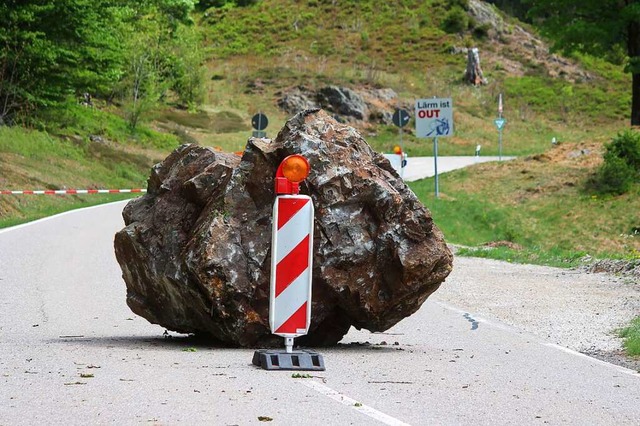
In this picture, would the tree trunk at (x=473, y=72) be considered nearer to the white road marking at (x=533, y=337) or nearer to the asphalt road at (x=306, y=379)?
the white road marking at (x=533, y=337)

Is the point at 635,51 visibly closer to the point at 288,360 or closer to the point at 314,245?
the point at 314,245

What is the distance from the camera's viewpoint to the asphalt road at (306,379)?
6.82m

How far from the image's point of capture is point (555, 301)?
1480 centimetres

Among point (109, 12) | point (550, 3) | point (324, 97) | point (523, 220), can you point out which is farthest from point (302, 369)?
point (324, 97)

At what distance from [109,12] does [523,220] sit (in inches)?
851

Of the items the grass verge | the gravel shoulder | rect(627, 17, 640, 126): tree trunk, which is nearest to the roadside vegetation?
the grass verge

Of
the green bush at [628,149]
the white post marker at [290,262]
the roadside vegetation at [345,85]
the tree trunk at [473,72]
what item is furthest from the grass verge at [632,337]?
the tree trunk at [473,72]

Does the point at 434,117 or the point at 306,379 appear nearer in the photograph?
the point at 306,379

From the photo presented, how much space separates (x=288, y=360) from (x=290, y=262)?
0.77 metres

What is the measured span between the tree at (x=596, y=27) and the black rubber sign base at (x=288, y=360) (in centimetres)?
3285

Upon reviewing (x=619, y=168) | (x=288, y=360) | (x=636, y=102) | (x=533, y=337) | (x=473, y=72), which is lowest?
(x=533, y=337)

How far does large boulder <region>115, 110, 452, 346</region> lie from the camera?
9461mm

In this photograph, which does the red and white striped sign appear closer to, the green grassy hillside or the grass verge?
the grass verge

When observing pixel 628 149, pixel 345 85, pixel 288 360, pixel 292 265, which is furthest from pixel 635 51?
pixel 288 360
